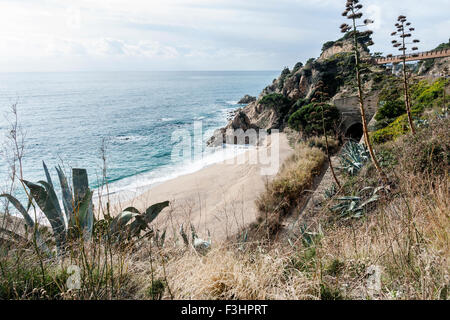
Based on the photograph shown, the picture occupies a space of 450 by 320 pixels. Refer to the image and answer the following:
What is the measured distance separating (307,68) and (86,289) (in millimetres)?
30494

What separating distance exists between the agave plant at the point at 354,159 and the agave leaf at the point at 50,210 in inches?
326

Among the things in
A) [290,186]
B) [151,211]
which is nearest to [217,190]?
[290,186]

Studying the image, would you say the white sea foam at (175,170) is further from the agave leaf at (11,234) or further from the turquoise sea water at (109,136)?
the agave leaf at (11,234)

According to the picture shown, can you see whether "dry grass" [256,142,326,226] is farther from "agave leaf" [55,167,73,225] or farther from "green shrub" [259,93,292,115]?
"green shrub" [259,93,292,115]

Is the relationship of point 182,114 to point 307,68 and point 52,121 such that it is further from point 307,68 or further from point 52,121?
point 307,68

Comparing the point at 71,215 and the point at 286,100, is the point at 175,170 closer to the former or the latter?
the point at 286,100

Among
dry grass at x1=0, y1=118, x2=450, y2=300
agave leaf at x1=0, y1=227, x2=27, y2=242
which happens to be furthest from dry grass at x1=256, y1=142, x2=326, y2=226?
agave leaf at x1=0, y1=227, x2=27, y2=242

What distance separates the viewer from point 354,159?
9078 mm

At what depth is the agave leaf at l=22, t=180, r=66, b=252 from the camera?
116 inches

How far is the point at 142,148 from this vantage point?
81.7 feet

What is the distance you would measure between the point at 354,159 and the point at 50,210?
8.72 m

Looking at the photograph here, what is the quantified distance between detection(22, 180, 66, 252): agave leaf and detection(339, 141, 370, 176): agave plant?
27.1 ft

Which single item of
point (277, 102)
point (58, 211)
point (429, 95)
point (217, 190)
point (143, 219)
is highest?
point (277, 102)
